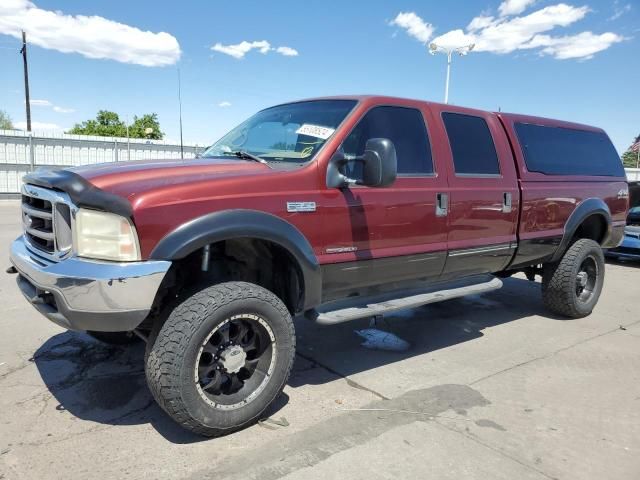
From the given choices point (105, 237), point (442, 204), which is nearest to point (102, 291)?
point (105, 237)

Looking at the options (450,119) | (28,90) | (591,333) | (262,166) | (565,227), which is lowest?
(591,333)

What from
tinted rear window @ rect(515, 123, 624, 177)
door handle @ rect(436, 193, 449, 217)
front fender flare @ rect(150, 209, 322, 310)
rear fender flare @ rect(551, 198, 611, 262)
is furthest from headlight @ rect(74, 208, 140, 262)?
rear fender flare @ rect(551, 198, 611, 262)

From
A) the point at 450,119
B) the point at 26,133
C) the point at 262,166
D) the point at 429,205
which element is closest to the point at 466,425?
→ the point at 429,205

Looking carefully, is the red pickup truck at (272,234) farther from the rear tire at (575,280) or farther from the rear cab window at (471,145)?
the rear tire at (575,280)

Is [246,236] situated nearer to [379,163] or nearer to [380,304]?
[379,163]

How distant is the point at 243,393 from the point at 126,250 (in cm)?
109

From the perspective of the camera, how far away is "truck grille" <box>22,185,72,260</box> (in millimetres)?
2795

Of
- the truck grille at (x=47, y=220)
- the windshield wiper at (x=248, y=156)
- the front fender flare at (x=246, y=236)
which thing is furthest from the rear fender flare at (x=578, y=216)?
the truck grille at (x=47, y=220)

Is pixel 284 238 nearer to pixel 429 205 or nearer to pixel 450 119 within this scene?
pixel 429 205

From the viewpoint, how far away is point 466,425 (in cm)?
316

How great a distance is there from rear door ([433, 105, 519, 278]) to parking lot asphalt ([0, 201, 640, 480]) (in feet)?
2.75

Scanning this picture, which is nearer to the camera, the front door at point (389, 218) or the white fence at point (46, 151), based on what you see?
the front door at point (389, 218)

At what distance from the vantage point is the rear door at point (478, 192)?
421cm

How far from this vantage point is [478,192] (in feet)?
14.2
